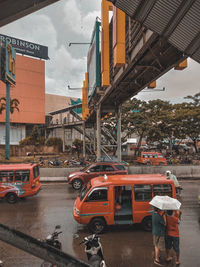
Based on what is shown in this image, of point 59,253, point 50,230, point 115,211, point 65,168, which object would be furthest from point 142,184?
point 65,168

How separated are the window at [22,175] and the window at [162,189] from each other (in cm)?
670

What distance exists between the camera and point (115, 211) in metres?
7.16

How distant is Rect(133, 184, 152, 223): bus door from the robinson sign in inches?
2255

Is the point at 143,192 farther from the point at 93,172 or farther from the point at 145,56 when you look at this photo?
the point at 93,172

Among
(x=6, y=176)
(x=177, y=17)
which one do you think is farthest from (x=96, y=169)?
(x=177, y=17)

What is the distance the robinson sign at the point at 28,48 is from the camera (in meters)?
54.3

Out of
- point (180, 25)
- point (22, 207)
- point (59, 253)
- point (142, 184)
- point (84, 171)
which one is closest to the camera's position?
point (59, 253)

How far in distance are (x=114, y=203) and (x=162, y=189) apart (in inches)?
70.4

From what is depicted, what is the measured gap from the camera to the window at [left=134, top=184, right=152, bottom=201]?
7.04m

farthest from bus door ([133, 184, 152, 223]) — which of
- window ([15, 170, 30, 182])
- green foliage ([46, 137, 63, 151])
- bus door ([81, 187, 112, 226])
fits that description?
green foliage ([46, 137, 63, 151])

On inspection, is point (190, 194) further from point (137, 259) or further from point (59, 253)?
point (59, 253)

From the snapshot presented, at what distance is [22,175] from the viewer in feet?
34.5

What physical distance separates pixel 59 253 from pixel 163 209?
4239mm

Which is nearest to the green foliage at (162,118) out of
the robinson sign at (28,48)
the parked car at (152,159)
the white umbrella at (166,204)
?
the parked car at (152,159)
